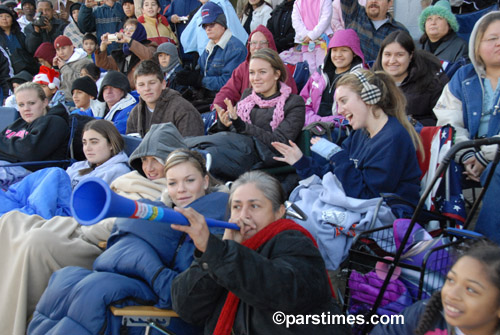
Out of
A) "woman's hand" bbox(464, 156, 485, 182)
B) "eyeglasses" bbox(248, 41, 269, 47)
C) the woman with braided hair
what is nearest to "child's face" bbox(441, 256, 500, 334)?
the woman with braided hair

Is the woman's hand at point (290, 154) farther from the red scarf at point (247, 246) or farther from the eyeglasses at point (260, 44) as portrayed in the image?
the eyeglasses at point (260, 44)

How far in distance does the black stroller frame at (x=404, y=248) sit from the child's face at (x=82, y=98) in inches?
183

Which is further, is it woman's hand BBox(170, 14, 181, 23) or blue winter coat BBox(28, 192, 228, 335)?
woman's hand BBox(170, 14, 181, 23)

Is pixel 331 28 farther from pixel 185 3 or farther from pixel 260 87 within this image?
pixel 185 3

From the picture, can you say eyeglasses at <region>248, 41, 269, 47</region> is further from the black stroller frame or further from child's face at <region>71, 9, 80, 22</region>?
child's face at <region>71, 9, 80, 22</region>

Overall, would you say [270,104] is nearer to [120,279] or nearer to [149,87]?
[149,87]

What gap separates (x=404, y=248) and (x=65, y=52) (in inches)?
286

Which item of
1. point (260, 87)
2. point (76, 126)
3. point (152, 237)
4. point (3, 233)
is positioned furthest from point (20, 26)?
point (152, 237)

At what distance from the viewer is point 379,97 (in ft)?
10.9

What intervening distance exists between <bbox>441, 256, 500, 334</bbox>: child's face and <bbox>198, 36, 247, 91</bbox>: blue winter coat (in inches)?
184

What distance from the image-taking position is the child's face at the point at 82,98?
6.36 meters

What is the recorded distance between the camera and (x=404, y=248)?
2625 mm

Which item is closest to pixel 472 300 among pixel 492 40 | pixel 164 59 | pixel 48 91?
pixel 492 40

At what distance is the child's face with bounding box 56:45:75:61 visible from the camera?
832 centimetres
